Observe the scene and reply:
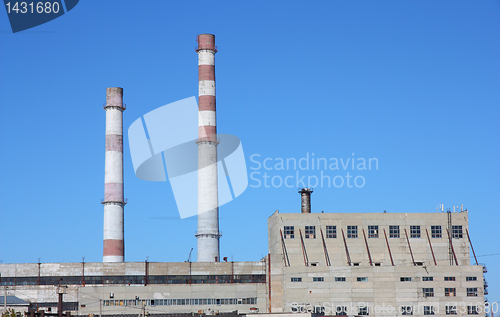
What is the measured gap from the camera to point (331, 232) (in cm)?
9544

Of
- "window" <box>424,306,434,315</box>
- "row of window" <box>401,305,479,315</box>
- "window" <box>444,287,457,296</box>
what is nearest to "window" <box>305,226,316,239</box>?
"row of window" <box>401,305,479,315</box>

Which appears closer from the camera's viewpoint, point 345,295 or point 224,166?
point 345,295

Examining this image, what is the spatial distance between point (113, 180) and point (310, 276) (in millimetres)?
32340

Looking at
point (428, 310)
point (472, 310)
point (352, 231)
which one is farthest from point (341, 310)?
point (472, 310)

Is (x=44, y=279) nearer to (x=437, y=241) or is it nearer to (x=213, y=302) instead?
(x=213, y=302)

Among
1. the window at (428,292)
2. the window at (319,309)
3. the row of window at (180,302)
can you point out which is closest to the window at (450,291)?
the window at (428,292)

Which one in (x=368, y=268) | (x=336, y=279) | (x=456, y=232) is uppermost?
(x=456, y=232)

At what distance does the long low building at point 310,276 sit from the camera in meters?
89.9

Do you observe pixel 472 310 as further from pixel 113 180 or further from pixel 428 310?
pixel 113 180

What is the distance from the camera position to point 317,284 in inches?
3558

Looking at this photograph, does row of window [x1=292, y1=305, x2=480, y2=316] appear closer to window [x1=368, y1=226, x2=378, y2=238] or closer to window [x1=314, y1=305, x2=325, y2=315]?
window [x1=314, y1=305, x2=325, y2=315]

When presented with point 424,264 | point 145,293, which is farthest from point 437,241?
point 145,293

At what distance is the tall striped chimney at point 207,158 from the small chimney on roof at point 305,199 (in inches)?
487

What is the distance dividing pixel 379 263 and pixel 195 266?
2311 centimetres
